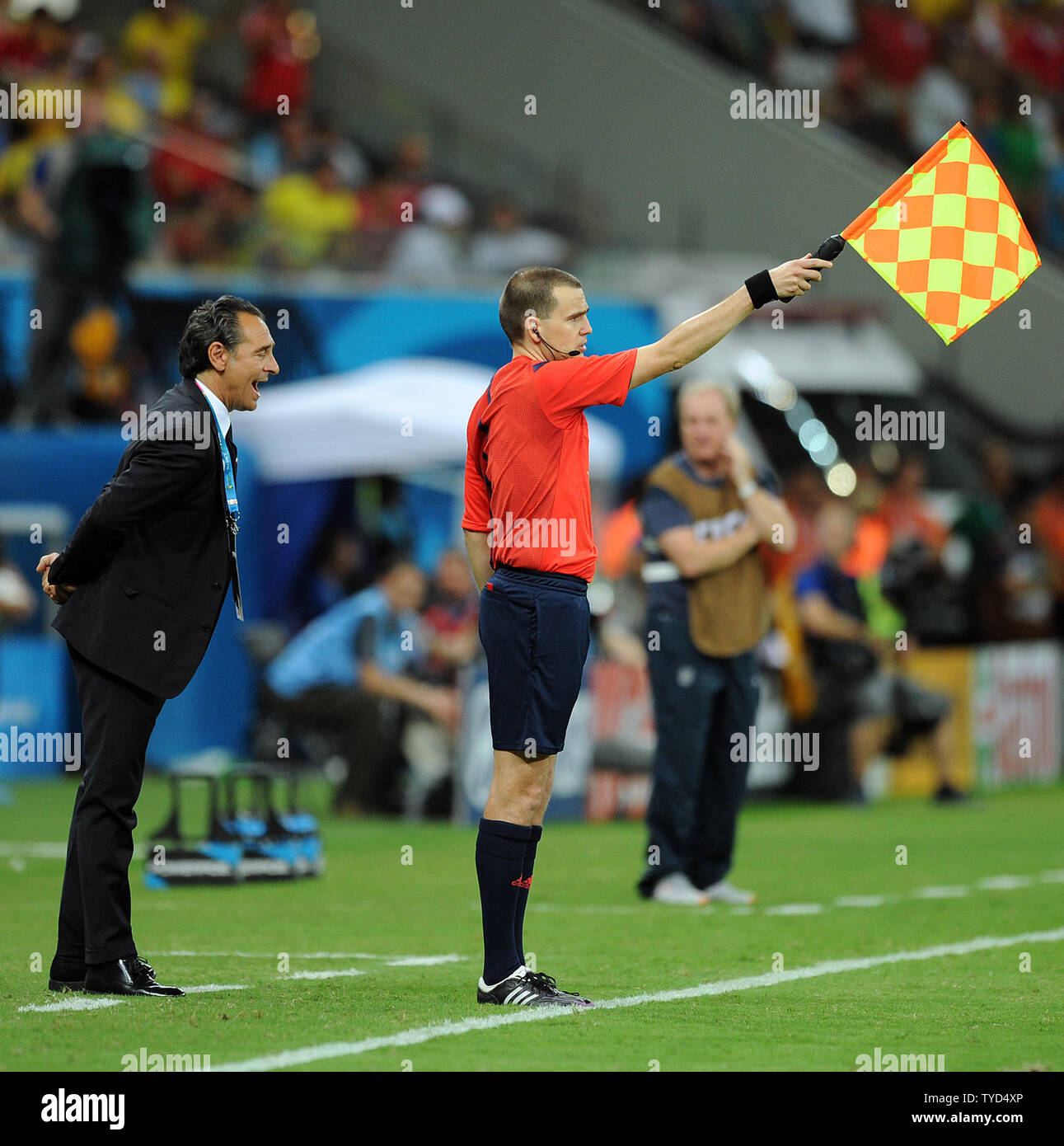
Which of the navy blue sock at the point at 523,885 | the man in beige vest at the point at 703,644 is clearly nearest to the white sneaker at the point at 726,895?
the man in beige vest at the point at 703,644

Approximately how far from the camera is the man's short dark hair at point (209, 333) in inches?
262

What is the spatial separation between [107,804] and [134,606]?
0.64 meters

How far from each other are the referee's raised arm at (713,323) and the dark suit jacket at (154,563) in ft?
4.81

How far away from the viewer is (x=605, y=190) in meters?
23.5

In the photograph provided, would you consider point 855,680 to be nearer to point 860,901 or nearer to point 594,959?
point 860,901

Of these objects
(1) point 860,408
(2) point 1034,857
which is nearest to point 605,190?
(1) point 860,408

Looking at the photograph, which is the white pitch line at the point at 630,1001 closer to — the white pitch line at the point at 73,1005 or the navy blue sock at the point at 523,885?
the navy blue sock at the point at 523,885

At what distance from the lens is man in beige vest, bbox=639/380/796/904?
31.6ft

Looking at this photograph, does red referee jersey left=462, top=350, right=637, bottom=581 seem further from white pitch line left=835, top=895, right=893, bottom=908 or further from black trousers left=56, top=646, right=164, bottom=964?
white pitch line left=835, top=895, right=893, bottom=908

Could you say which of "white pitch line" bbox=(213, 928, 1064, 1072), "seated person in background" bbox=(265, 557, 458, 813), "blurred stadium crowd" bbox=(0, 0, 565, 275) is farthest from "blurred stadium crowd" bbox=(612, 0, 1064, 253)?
"white pitch line" bbox=(213, 928, 1064, 1072)

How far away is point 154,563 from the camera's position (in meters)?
6.53

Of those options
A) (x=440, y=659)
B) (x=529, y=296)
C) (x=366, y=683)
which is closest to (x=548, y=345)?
(x=529, y=296)
